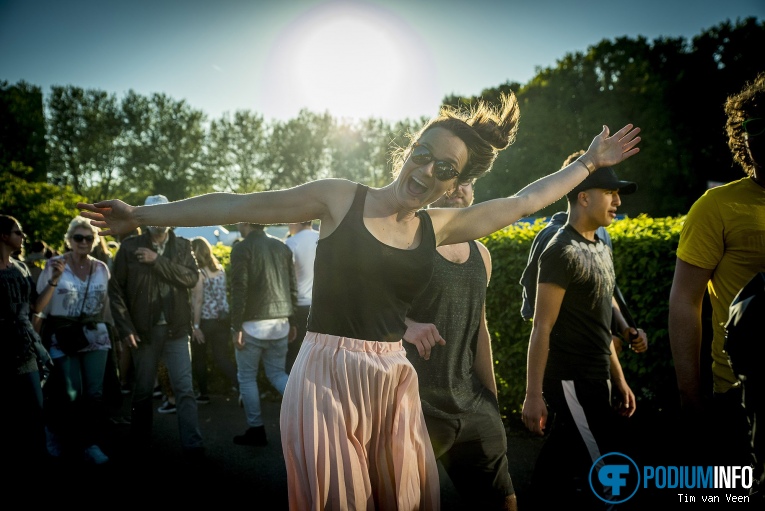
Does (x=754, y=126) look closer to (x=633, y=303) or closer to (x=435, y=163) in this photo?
(x=435, y=163)

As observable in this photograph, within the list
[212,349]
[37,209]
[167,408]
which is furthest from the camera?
→ [37,209]

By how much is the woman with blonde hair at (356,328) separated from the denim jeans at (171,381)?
11.8ft

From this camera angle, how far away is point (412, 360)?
295 cm

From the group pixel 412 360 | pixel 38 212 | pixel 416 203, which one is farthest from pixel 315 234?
pixel 38 212

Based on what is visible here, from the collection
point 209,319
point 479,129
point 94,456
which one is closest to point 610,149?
point 479,129

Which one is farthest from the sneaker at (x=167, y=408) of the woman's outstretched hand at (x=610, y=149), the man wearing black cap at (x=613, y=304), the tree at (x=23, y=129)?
the tree at (x=23, y=129)

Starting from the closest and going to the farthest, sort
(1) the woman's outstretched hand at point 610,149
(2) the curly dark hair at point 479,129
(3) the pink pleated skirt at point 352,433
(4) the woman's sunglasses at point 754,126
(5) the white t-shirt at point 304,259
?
(3) the pink pleated skirt at point 352,433 → (4) the woman's sunglasses at point 754,126 → (2) the curly dark hair at point 479,129 → (1) the woman's outstretched hand at point 610,149 → (5) the white t-shirt at point 304,259

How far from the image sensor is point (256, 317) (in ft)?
19.9

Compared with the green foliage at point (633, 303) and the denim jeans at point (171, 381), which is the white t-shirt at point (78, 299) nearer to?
the denim jeans at point (171, 381)

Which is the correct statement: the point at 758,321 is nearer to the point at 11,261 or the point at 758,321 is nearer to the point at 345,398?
the point at 345,398

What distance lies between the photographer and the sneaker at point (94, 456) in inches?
216

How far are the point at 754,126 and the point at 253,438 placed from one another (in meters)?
5.27

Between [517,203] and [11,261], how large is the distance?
4.36 m

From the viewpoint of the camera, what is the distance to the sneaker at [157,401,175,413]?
753 centimetres
